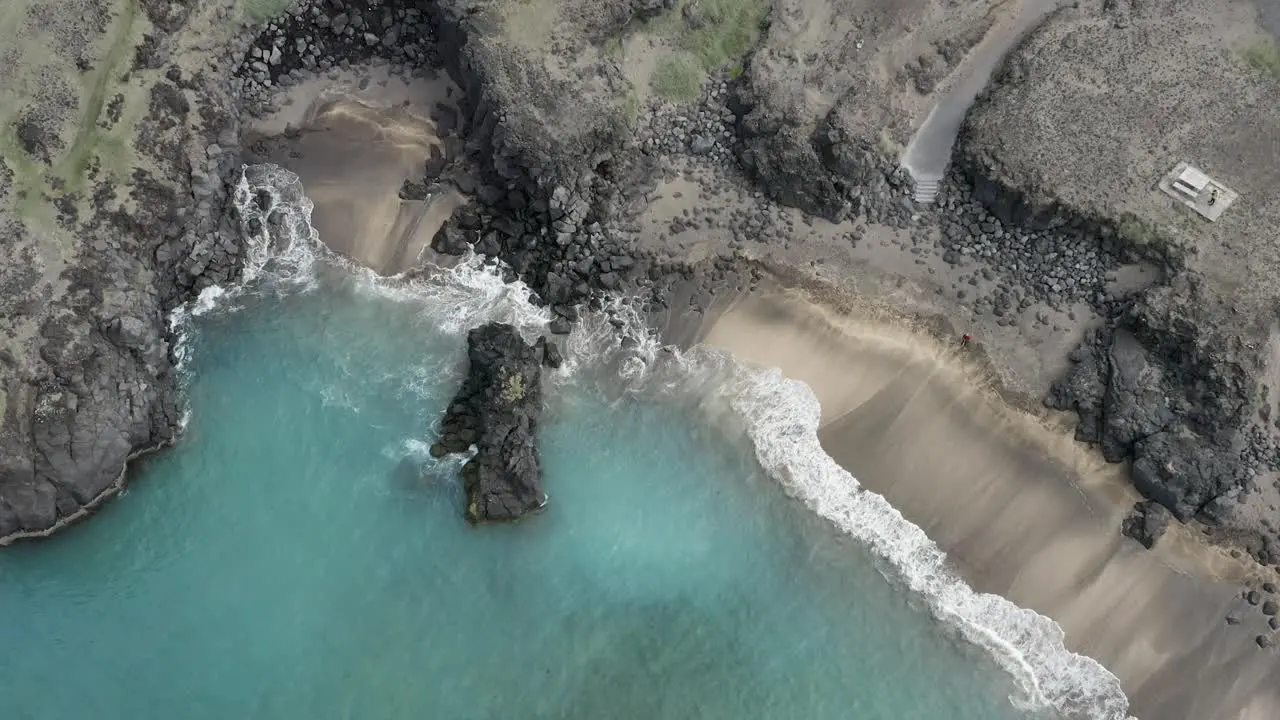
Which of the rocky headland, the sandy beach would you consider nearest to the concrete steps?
the rocky headland

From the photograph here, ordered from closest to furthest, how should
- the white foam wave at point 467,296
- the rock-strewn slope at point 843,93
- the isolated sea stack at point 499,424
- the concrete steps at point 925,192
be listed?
1. the isolated sea stack at point 499,424
2. the rock-strewn slope at point 843,93
3. the white foam wave at point 467,296
4. the concrete steps at point 925,192

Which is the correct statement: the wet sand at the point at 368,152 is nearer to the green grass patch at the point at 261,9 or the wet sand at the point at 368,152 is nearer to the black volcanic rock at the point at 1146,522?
the green grass patch at the point at 261,9

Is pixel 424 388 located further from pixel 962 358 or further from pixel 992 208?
pixel 992 208

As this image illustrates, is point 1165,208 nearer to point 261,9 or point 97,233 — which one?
point 261,9

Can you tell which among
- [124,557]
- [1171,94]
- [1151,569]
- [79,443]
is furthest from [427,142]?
[1151,569]

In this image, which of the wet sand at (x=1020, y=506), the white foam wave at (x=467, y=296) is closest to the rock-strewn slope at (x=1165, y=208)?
the wet sand at (x=1020, y=506)

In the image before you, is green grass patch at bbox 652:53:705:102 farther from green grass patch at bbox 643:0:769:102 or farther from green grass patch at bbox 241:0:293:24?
green grass patch at bbox 241:0:293:24

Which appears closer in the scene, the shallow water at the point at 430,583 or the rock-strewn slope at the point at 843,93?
the shallow water at the point at 430,583
